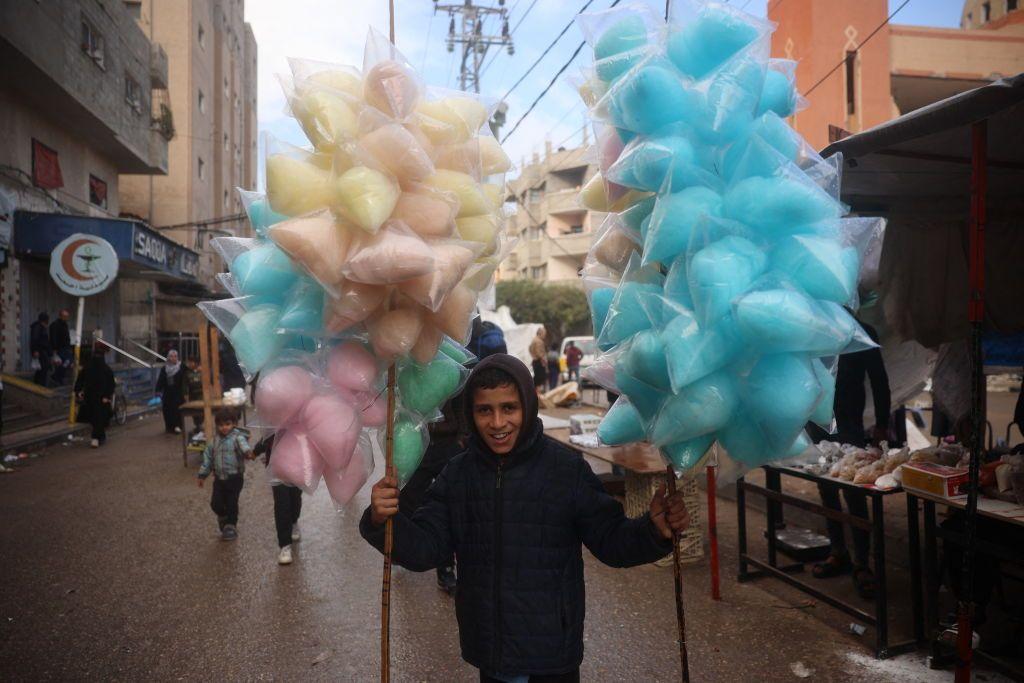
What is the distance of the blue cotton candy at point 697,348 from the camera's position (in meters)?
1.56

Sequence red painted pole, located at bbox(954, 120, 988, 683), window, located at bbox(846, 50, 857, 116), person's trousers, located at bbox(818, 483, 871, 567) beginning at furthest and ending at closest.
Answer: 1. window, located at bbox(846, 50, 857, 116)
2. person's trousers, located at bbox(818, 483, 871, 567)
3. red painted pole, located at bbox(954, 120, 988, 683)

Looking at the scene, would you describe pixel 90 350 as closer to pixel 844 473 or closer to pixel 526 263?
pixel 844 473

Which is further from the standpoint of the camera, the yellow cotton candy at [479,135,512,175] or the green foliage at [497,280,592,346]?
the green foliage at [497,280,592,346]

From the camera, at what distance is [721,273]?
1568 millimetres

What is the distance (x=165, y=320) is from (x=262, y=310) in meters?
24.1

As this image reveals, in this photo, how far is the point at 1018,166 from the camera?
3660 mm

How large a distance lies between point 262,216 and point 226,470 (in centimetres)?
371

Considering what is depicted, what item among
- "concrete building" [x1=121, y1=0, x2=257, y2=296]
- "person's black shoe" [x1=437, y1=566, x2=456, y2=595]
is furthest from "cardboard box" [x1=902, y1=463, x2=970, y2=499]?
"concrete building" [x1=121, y1=0, x2=257, y2=296]

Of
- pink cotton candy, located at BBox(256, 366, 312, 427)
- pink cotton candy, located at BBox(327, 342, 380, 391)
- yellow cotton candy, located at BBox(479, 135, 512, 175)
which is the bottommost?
pink cotton candy, located at BBox(256, 366, 312, 427)

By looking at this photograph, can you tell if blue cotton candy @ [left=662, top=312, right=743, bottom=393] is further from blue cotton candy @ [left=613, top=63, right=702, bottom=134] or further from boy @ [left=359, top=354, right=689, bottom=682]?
blue cotton candy @ [left=613, top=63, right=702, bottom=134]

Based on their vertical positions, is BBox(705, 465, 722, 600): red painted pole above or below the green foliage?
below

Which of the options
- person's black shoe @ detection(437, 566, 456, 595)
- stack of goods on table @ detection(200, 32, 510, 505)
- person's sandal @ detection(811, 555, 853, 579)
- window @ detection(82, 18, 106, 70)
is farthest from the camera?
window @ detection(82, 18, 106, 70)

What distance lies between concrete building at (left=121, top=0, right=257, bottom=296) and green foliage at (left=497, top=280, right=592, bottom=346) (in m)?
14.1

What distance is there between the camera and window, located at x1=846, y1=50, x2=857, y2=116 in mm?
15570
